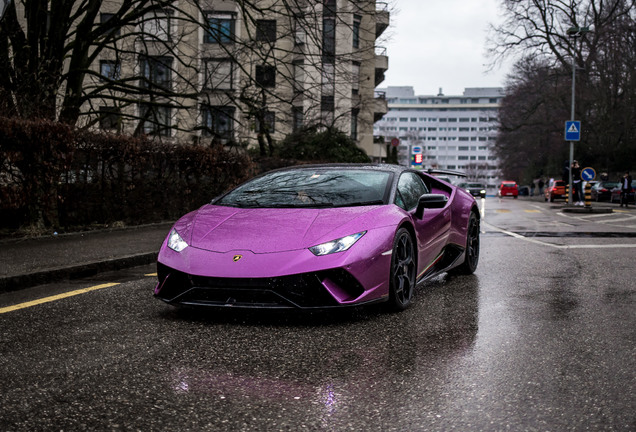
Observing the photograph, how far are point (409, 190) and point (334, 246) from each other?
178 centimetres

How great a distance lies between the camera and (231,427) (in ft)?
9.32

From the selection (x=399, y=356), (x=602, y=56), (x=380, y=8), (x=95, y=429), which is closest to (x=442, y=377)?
(x=399, y=356)

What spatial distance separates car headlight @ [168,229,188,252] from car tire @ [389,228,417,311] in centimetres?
154

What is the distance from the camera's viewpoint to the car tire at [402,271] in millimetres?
5188

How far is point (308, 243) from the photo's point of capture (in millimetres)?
4754

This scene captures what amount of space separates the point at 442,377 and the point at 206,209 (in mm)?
2802

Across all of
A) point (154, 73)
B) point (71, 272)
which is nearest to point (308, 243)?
point (71, 272)

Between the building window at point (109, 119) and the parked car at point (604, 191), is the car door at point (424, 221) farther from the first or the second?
the parked car at point (604, 191)

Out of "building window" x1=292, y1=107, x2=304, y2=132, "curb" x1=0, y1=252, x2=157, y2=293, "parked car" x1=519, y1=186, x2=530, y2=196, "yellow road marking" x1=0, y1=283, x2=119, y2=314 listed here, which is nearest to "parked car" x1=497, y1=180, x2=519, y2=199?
"parked car" x1=519, y1=186, x2=530, y2=196

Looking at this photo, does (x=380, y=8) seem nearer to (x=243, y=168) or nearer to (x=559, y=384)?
(x=243, y=168)

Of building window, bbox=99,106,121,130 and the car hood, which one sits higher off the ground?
building window, bbox=99,106,121,130

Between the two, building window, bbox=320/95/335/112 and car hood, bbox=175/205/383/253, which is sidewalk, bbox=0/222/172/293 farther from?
building window, bbox=320/95/335/112

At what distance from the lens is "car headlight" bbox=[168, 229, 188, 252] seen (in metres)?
5.02

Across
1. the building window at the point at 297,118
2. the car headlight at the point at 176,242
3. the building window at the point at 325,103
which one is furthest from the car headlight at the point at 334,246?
the building window at the point at 325,103
